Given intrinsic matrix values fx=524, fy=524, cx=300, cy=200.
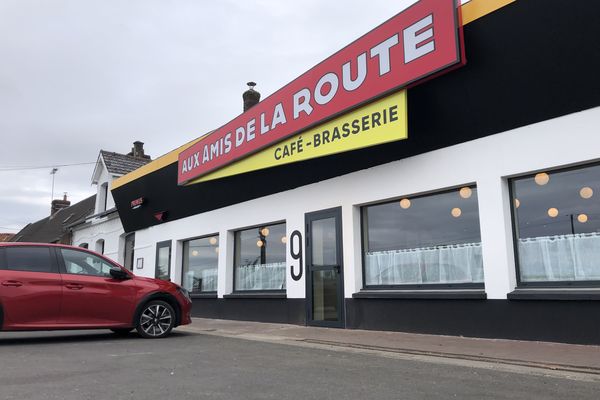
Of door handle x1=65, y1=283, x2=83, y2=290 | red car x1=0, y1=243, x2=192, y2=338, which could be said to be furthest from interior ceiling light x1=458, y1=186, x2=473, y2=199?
door handle x1=65, y1=283, x2=83, y2=290

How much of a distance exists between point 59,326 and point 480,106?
7198 mm

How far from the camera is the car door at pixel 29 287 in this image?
300 inches

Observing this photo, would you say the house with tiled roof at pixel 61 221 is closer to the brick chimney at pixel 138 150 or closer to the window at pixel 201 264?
the brick chimney at pixel 138 150

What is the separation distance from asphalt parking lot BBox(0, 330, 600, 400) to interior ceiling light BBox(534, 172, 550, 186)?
11.2 feet

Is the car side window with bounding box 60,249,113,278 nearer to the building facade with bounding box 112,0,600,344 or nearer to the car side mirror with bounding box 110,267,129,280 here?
the car side mirror with bounding box 110,267,129,280

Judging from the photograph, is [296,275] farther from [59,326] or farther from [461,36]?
[461,36]

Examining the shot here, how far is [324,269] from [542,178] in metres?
4.57

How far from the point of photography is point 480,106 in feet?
26.2

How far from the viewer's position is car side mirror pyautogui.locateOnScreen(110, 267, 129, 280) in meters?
8.36

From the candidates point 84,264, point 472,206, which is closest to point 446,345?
point 472,206

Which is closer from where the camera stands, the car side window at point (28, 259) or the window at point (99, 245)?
the car side window at point (28, 259)

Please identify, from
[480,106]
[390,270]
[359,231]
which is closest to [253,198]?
[359,231]

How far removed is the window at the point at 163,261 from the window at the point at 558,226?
1148 cm

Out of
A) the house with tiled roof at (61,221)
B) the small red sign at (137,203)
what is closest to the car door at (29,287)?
the small red sign at (137,203)
